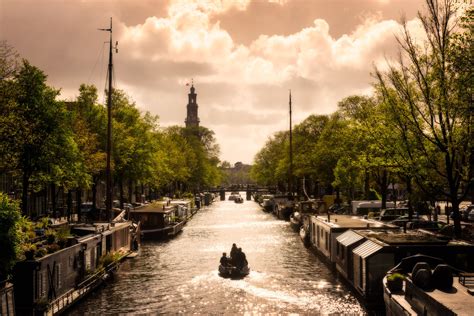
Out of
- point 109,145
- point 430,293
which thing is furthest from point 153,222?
point 430,293

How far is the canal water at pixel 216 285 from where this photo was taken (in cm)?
3062

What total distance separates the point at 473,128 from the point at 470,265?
8955mm

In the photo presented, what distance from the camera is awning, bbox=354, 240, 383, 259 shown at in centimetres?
2847

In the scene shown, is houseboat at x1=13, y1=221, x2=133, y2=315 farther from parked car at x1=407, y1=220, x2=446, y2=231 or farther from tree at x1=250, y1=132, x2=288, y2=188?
tree at x1=250, y1=132, x2=288, y2=188

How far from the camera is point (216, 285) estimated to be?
3669 cm

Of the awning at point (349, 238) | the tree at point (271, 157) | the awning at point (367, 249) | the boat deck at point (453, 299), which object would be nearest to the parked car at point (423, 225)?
the awning at point (349, 238)

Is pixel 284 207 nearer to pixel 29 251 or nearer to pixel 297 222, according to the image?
pixel 297 222

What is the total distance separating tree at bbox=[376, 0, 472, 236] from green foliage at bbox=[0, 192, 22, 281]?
2357cm

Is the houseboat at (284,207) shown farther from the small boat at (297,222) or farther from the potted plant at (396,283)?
the potted plant at (396,283)

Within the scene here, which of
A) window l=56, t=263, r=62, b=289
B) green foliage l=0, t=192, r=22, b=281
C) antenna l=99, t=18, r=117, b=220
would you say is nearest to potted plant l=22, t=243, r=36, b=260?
window l=56, t=263, r=62, b=289

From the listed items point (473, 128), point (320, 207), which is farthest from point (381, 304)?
point (320, 207)

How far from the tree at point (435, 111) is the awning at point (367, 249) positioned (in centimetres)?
675

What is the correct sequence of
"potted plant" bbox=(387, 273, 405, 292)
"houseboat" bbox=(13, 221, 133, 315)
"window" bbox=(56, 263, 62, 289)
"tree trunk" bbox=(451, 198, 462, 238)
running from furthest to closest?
"tree trunk" bbox=(451, 198, 462, 238), "window" bbox=(56, 263, 62, 289), "houseboat" bbox=(13, 221, 133, 315), "potted plant" bbox=(387, 273, 405, 292)

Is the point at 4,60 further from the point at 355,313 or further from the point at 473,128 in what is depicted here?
the point at 473,128
